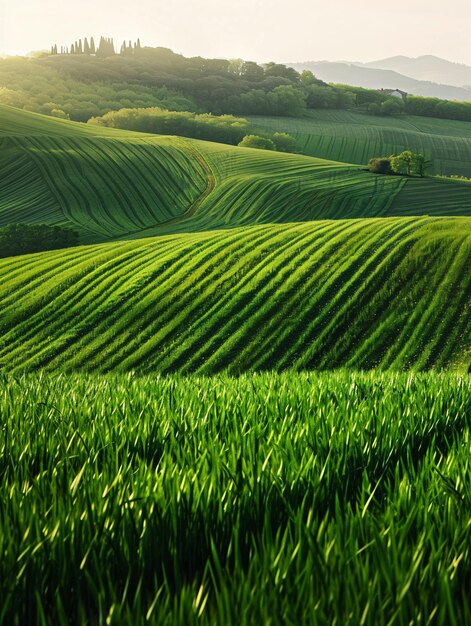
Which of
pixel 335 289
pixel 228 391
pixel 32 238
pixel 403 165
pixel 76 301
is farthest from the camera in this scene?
pixel 403 165

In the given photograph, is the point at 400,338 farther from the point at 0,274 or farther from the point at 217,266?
the point at 0,274

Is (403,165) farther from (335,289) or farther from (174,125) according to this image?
(335,289)

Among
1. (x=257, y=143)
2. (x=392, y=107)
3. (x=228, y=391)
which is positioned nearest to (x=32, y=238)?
(x=228, y=391)

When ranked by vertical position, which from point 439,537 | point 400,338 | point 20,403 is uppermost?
point 439,537

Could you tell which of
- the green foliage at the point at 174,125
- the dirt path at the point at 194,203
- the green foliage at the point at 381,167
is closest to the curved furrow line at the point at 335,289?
the dirt path at the point at 194,203

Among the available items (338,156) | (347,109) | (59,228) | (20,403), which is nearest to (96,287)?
(59,228)

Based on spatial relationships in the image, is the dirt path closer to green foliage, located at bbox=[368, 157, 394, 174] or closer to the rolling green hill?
the rolling green hill

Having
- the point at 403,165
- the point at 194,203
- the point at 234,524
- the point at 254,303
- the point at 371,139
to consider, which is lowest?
the point at 254,303

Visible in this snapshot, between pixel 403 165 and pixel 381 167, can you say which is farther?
pixel 381 167
